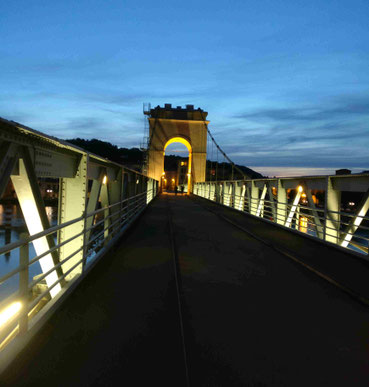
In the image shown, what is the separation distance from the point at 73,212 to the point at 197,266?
2.25m

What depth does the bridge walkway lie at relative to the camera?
2301mm

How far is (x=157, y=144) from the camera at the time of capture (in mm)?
45500

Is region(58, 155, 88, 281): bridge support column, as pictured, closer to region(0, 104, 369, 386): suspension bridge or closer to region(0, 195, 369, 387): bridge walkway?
region(0, 104, 369, 386): suspension bridge

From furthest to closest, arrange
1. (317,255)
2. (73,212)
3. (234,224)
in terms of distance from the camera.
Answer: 1. (234,224)
2. (317,255)
3. (73,212)

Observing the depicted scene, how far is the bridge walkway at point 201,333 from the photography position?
230 cm

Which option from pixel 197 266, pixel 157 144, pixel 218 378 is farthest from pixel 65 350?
pixel 157 144

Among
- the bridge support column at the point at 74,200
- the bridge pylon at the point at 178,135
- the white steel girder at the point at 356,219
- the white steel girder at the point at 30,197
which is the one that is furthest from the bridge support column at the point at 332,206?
the bridge pylon at the point at 178,135

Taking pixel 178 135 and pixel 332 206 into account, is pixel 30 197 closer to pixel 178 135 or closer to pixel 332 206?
pixel 332 206

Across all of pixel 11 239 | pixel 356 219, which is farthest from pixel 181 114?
pixel 356 219

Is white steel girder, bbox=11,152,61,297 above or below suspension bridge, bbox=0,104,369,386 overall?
above

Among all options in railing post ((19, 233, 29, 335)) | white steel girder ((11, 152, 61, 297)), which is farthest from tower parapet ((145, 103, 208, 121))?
railing post ((19, 233, 29, 335))

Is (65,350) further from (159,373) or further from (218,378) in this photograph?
(218,378)

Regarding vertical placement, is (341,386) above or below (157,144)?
below

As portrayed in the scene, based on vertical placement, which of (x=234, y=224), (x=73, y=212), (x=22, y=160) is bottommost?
(x=234, y=224)
